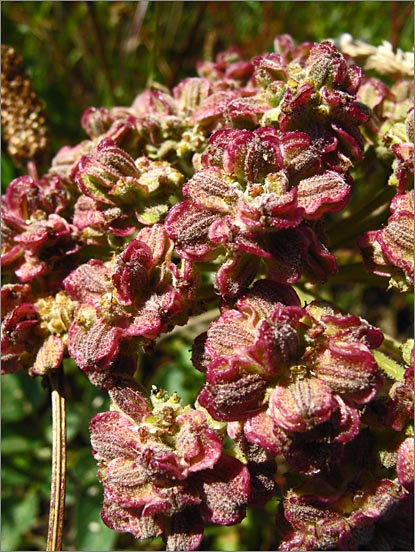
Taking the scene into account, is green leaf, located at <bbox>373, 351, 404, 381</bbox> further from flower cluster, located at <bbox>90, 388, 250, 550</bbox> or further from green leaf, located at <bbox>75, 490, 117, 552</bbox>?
green leaf, located at <bbox>75, 490, 117, 552</bbox>

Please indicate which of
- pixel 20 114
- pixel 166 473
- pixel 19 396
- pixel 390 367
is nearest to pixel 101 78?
pixel 20 114

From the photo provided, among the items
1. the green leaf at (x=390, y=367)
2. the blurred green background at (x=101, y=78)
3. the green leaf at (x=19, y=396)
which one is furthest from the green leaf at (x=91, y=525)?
the green leaf at (x=390, y=367)

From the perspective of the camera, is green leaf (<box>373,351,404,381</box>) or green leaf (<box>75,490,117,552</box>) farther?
green leaf (<box>75,490,117,552</box>)

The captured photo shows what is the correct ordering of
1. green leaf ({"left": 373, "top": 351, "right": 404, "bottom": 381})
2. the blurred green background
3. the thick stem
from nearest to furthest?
green leaf ({"left": 373, "top": 351, "right": 404, "bottom": 381}) → the thick stem → the blurred green background

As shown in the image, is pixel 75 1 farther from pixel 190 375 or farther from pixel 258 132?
pixel 258 132

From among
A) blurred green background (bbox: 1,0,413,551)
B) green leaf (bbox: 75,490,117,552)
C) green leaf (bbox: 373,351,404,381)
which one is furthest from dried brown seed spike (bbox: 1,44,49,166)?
green leaf (bbox: 373,351,404,381)
